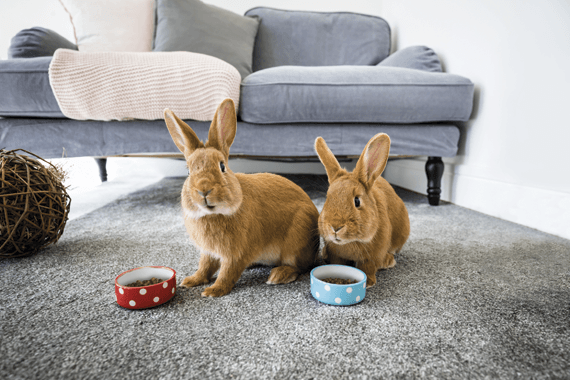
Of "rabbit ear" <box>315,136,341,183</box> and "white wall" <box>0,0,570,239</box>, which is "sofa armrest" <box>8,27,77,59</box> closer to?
"rabbit ear" <box>315,136,341,183</box>

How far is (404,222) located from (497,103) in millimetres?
974

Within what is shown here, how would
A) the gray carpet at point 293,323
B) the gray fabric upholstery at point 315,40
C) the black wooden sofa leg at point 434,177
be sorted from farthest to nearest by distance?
the gray fabric upholstery at point 315,40 → the black wooden sofa leg at point 434,177 → the gray carpet at point 293,323

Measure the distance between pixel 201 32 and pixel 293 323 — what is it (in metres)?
2.03

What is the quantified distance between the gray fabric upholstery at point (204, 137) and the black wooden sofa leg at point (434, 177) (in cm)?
6

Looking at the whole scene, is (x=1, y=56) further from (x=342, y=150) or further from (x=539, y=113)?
(x=539, y=113)

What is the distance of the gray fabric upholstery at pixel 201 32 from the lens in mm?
2076

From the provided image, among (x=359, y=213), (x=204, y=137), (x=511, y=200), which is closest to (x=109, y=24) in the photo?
A: (x=204, y=137)

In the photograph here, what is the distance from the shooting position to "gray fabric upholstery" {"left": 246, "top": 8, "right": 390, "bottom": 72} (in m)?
2.39

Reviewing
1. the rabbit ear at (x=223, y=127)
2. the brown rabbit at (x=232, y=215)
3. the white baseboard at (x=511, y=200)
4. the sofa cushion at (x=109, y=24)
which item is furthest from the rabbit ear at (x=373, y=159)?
the sofa cushion at (x=109, y=24)

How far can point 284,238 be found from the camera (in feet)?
2.68

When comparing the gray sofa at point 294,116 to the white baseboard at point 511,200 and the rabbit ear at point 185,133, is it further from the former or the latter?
the rabbit ear at point 185,133

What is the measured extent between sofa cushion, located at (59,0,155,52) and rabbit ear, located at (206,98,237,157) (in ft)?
5.98

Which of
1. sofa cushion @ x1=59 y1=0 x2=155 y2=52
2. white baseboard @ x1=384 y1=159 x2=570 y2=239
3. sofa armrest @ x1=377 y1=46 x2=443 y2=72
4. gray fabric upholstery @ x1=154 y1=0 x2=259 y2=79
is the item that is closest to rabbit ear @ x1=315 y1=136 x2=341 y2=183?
white baseboard @ x1=384 y1=159 x2=570 y2=239

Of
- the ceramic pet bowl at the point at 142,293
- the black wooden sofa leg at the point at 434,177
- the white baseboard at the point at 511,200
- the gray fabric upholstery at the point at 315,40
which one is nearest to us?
the ceramic pet bowl at the point at 142,293
